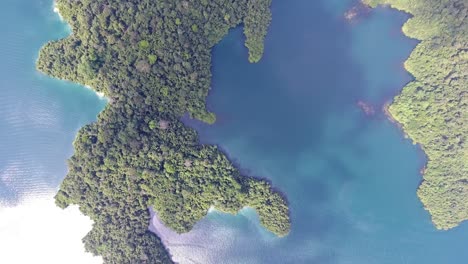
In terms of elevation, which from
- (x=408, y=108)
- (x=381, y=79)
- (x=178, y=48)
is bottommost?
(x=178, y=48)

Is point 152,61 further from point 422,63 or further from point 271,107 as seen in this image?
point 422,63

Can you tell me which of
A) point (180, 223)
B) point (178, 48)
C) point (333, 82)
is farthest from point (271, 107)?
point (180, 223)

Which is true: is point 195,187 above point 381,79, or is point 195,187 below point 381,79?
below

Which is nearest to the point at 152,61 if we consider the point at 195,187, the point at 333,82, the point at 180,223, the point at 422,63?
the point at 195,187

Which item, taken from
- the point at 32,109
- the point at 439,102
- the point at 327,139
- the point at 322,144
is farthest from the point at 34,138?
the point at 439,102

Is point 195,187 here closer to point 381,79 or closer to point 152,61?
point 152,61

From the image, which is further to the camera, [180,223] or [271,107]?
[271,107]

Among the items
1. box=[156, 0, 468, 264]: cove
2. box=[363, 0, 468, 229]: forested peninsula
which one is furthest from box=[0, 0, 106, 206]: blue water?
box=[363, 0, 468, 229]: forested peninsula
